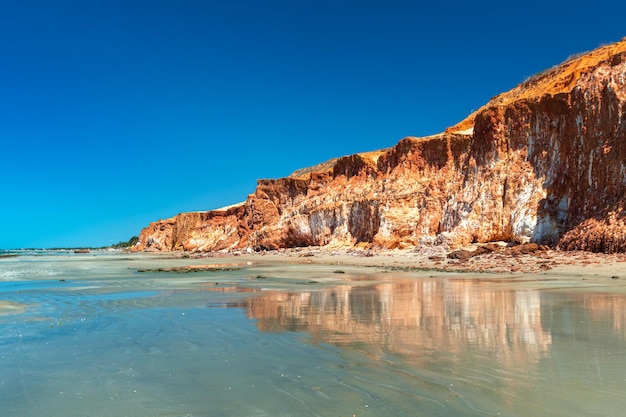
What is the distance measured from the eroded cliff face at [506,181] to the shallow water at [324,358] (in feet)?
47.0

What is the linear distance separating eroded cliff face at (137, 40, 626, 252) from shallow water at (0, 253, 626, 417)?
14.3 metres

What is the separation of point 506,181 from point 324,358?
26.7 m

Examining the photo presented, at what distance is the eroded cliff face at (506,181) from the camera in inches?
869

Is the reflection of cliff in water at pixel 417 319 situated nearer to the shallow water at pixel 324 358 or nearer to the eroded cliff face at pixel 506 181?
the shallow water at pixel 324 358

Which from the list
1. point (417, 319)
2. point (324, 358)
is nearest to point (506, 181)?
point (417, 319)

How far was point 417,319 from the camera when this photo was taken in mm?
8070

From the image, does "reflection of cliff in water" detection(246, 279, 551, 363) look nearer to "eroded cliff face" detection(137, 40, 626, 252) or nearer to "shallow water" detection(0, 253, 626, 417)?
"shallow water" detection(0, 253, 626, 417)

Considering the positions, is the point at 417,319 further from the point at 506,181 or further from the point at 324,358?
the point at 506,181

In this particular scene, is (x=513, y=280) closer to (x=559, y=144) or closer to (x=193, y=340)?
(x=193, y=340)

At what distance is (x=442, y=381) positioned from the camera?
4.46 m

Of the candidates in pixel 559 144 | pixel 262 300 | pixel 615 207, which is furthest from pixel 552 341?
pixel 559 144

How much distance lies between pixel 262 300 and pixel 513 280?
8.42 m

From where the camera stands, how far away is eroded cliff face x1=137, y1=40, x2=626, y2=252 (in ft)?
72.4

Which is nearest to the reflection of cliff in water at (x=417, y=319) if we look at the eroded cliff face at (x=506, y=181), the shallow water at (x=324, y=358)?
the shallow water at (x=324, y=358)
